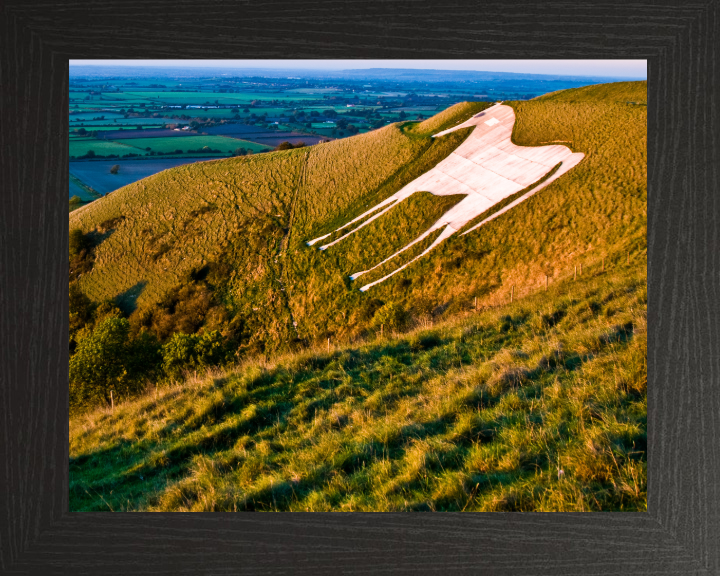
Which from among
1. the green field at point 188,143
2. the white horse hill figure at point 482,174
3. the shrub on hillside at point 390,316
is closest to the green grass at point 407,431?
the green field at point 188,143

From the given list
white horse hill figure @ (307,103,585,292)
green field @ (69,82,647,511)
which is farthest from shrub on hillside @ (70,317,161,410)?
white horse hill figure @ (307,103,585,292)

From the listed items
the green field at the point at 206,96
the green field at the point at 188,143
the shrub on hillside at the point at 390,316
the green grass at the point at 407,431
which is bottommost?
the shrub on hillside at the point at 390,316

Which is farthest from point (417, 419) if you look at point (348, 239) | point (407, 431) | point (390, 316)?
point (348, 239)

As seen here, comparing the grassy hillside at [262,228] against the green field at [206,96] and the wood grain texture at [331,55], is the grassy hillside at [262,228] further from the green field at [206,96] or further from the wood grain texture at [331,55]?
the wood grain texture at [331,55]

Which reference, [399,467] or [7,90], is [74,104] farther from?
[399,467]

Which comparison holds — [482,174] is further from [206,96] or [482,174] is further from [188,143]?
[206,96]

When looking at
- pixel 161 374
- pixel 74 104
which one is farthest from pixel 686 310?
pixel 161 374

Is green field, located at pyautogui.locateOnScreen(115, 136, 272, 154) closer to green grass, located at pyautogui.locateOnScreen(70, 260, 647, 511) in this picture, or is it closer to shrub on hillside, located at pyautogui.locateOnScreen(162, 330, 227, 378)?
green grass, located at pyautogui.locateOnScreen(70, 260, 647, 511)
